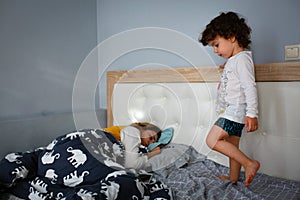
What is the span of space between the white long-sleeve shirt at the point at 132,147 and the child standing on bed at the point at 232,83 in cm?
35

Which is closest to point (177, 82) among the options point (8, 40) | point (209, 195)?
point (209, 195)

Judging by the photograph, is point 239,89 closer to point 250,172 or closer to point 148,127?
point 250,172

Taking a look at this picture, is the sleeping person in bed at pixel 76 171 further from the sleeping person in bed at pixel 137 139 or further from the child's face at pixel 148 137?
the child's face at pixel 148 137

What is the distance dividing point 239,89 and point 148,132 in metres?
0.62

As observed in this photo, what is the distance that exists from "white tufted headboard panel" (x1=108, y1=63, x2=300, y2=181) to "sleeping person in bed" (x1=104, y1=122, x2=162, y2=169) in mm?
54

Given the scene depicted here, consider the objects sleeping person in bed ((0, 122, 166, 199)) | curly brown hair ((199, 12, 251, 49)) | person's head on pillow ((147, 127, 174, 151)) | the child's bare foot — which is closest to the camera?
sleeping person in bed ((0, 122, 166, 199))

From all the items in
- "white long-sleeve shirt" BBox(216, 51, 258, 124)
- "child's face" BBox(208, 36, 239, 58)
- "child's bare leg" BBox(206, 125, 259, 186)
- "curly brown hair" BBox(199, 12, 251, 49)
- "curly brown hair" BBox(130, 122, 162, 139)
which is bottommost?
"child's bare leg" BBox(206, 125, 259, 186)

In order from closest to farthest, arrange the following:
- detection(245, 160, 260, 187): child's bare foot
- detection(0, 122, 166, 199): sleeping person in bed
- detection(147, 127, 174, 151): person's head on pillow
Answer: detection(0, 122, 166, 199): sleeping person in bed
detection(245, 160, 260, 187): child's bare foot
detection(147, 127, 174, 151): person's head on pillow

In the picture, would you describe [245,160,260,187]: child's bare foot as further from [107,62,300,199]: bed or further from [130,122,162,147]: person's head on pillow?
[130,122,162,147]: person's head on pillow

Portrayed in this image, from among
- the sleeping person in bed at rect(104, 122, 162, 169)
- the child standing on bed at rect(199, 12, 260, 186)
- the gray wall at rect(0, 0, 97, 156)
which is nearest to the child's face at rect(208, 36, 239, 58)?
the child standing on bed at rect(199, 12, 260, 186)

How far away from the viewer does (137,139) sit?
1508mm

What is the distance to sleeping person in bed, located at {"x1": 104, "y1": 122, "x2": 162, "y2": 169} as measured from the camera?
4.48 ft

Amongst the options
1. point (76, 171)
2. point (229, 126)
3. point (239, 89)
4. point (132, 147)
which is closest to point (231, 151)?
point (229, 126)

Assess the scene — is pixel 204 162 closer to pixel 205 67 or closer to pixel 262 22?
pixel 205 67
